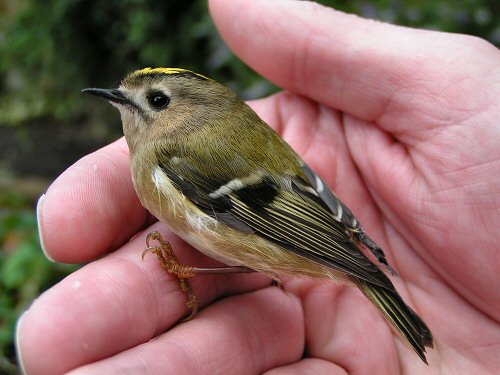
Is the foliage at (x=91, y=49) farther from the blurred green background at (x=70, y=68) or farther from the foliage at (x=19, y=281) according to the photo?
the foliage at (x=19, y=281)

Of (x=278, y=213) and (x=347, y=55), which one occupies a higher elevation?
(x=347, y=55)

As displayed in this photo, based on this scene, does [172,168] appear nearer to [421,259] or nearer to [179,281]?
[179,281]

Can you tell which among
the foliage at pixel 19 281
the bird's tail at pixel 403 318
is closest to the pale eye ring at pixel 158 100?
the bird's tail at pixel 403 318

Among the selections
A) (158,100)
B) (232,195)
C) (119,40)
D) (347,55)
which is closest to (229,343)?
(232,195)

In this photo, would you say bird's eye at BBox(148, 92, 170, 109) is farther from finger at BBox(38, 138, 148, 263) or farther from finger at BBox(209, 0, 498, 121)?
finger at BBox(209, 0, 498, 121)

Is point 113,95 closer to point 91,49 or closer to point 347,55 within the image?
point 347,55

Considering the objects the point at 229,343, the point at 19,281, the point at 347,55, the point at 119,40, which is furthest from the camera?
the point at 119,40

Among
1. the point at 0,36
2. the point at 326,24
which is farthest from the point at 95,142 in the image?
the point at 326,24
